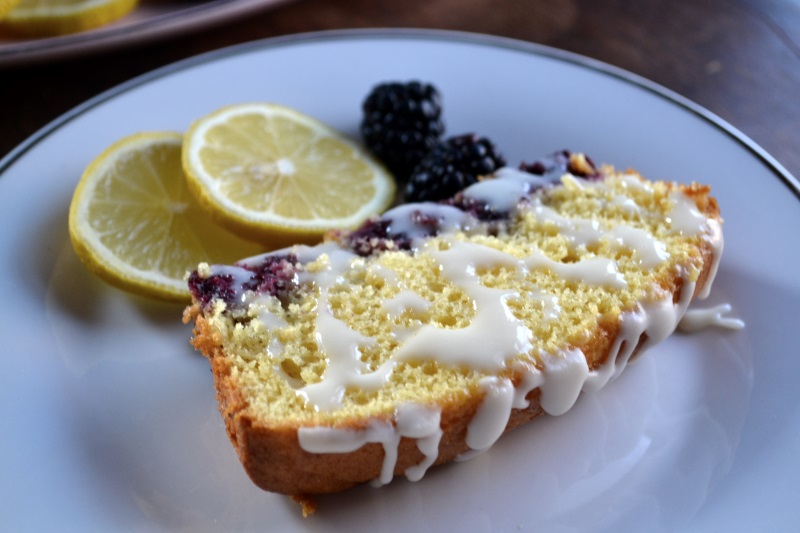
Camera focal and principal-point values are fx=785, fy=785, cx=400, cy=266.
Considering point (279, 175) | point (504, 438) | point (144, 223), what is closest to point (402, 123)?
point (279, 175)

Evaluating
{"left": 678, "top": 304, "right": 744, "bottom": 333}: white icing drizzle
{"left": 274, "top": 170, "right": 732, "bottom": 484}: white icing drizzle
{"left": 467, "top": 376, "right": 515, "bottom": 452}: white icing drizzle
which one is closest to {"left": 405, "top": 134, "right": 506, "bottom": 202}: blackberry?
{"left": 274, "top": 170, "right": 732, "bottom": 484}: white icing drizzle

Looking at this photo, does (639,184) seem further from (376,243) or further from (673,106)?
(376,243)

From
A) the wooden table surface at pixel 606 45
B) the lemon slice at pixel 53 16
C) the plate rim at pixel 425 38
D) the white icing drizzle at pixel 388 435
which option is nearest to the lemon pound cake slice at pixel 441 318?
the white icing drizzle at pixel 388 435

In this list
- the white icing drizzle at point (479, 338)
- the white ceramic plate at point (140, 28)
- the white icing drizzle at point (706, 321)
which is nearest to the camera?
the white icing drizzle at point (479, 338)

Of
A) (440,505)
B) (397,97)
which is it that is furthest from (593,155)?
(440,505)

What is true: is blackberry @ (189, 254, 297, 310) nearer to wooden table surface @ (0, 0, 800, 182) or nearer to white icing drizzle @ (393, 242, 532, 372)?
white icing drizzle @ (393, 242, 532, 372)

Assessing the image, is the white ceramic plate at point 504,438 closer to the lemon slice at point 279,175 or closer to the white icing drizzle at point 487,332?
the white icing drizzle at point 487,332
